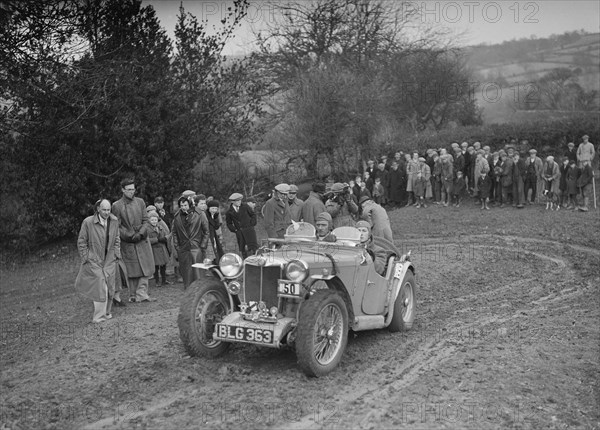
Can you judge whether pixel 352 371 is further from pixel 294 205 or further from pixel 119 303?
pixel 294 205

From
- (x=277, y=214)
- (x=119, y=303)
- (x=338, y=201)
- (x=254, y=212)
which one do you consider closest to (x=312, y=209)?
(x=338, y=201)

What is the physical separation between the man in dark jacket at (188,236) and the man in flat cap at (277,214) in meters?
1.47

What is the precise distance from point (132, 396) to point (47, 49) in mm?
10877

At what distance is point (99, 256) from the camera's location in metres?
11.1

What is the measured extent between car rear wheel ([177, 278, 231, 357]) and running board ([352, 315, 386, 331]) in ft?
5.28

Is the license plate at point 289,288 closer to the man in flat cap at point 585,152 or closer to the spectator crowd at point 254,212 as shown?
the spectator crowd at point 254,212

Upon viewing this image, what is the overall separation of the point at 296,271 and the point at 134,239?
198 inches

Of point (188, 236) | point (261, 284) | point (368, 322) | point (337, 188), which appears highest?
point (337, 188)

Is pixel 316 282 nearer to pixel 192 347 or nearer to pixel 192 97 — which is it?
pixel 192 347

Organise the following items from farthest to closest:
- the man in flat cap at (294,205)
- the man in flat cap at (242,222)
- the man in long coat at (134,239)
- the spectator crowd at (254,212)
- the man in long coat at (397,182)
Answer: the man in long coat at (397,182) < the man in flat cap at (242,222) < the man in flat cap at (294,205) < the man in long coat at (134,239) < the spectator crowd at (254,212)

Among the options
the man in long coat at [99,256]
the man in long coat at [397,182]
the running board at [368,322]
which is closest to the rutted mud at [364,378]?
the running board at [368,322]

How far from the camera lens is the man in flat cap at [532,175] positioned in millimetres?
22344

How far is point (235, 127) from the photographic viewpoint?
80.0 feet

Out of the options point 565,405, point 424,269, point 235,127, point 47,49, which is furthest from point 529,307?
point 235,127
